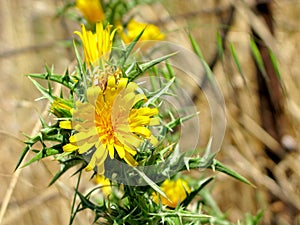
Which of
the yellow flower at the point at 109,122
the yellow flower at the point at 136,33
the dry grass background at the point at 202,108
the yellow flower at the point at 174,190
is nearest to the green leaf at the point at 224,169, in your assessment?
the yellow flower at the point at 174,190

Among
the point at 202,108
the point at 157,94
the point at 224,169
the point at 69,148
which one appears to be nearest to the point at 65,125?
the point at 69,148

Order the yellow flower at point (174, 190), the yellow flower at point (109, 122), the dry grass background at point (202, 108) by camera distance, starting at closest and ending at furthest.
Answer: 1. the yellow flower at point (109, 122)
2. the yellow flower at point (174, 190)
3. the dry grass background at point (202, 108)

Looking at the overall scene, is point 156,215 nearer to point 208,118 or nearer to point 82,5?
point 82,5

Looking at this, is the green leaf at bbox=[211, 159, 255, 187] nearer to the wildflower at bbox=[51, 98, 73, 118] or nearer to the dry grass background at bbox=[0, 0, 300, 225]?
the wildflower at bbox=[51, 98, 73, 118]

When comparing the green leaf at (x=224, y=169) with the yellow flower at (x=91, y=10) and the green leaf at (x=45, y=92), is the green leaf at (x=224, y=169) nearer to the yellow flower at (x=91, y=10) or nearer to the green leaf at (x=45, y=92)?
the green leaf at (x=45, y=92)

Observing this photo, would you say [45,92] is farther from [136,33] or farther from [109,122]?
[136,33]

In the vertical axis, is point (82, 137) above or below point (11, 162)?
above

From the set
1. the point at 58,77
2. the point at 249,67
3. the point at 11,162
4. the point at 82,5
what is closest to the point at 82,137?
the point at 58,77
